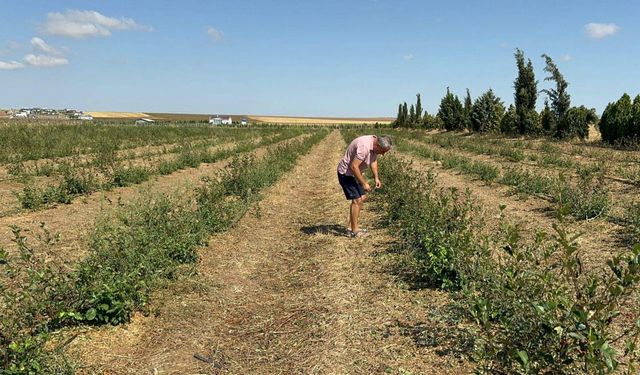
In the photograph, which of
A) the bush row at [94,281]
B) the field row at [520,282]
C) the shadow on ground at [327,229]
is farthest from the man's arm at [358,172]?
the bush row at [94,281]

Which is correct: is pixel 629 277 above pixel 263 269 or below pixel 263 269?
above

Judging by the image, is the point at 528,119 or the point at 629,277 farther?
the point at 528,119

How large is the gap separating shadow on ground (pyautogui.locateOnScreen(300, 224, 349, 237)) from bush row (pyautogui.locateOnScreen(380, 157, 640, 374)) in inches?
37.3

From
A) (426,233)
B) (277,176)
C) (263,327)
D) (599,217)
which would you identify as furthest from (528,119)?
(263,327)

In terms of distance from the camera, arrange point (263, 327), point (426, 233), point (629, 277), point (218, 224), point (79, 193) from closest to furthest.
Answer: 1. point (629, 277)
2. point (263, 327)
3. point (426, 233)
4. point (218, 224)
5. point (79, 193)

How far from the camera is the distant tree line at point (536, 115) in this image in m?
21.1

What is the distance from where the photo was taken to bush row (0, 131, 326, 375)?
2953 millimetres

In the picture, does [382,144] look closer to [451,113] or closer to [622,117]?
[622,117]

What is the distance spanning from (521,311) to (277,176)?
10.7m

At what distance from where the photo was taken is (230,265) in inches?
228

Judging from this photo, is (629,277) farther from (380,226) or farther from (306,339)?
(380,226)

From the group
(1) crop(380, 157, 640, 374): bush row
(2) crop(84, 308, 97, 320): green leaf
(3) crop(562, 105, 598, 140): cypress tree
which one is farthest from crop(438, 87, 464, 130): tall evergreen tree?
(2) crop(84, 308, 97, 320): green leaf

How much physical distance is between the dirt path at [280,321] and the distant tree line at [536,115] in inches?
696

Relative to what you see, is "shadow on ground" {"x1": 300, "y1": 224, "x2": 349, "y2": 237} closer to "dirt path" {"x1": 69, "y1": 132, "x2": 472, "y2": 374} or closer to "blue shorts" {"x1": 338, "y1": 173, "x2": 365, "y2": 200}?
"dirt path" {"x1": 69, "y1": 132, "x2": 472, "y2": 374}
